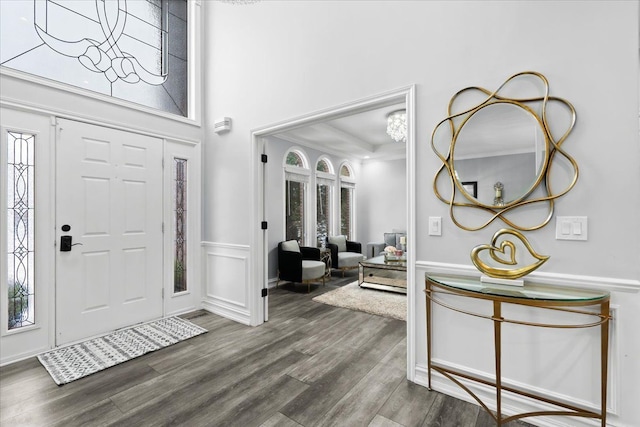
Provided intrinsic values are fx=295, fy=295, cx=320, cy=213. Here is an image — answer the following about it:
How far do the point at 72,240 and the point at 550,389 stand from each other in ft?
12.7

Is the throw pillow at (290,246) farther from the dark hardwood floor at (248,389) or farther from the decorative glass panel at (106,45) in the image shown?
the decorative glass panel at (106,45)

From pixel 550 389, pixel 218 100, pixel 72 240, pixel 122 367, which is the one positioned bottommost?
pixel 122 367

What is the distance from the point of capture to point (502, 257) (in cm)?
182

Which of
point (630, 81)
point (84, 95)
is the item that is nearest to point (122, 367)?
point (84, 95)

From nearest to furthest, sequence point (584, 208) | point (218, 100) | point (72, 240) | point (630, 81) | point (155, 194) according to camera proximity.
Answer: point (630, 81) < point (584, 208) < point (72, 240) < point (155, 194) < point (218, 100)

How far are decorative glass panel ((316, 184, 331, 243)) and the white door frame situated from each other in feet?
10.2

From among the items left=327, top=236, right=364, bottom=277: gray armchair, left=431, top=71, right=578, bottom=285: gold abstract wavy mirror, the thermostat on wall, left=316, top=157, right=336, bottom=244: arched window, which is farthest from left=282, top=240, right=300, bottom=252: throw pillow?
left=431, top=71, right=578, bottom=285: gold abstract wavy mirror

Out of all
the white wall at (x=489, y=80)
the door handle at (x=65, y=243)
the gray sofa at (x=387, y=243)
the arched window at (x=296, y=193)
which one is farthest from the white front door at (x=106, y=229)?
the gray sofa at (x=387, y=243)

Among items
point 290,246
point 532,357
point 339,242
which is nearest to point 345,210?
point 339,242

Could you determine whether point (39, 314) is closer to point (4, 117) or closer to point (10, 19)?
point (4, 117)

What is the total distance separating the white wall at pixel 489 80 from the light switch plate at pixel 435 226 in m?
0.03

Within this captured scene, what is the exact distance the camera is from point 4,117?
2439 millimetres

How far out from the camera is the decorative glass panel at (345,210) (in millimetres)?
7203

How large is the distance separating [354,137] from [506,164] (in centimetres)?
463
